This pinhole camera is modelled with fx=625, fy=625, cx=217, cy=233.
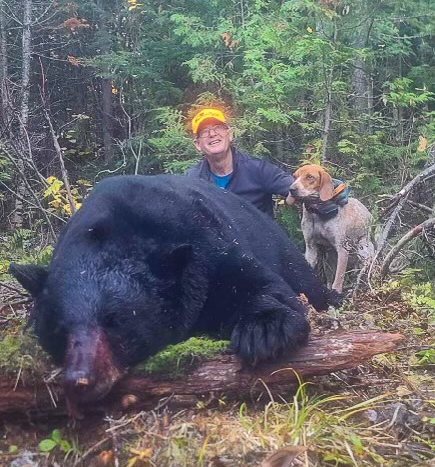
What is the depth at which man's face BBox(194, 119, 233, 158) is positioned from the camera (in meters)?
5.75

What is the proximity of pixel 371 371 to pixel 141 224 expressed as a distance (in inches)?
49.2

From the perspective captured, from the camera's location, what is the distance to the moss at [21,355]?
235 cm

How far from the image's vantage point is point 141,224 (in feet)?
9.00

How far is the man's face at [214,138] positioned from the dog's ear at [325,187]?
1358 mm

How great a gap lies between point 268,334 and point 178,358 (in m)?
0.38

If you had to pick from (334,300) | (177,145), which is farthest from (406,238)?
(177,145)

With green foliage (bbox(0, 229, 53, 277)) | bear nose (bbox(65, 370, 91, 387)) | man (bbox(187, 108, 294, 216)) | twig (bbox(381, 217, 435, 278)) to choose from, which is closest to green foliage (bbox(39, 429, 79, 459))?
bear nose (bbox(65, 370, 91, 387))

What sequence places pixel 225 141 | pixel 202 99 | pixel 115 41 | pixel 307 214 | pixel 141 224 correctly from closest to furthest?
pixel 141 224 → pixel 225 141 → pixel 307 214 → pixel 202 99 → pixel 115 41

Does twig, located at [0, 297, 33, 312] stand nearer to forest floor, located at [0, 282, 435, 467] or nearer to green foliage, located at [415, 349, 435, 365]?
forest floor, located at [0, 282, 435, 467]

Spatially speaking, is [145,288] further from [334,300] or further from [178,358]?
[334,300]

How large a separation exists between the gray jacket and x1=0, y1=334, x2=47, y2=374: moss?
3.47 m

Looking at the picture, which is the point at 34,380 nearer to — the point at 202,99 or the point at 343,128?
the point at 343,128

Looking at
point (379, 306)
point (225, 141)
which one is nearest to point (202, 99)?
point (225, 141)

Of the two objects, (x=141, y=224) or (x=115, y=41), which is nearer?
(x=141, y=224)
